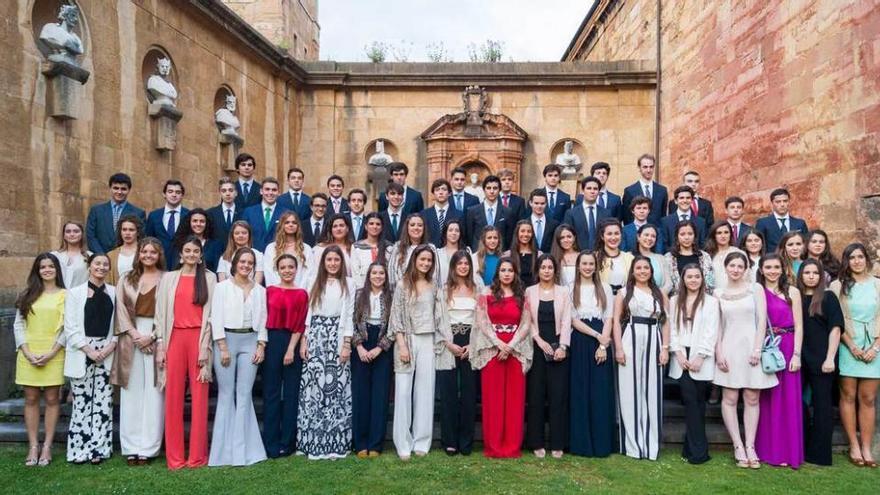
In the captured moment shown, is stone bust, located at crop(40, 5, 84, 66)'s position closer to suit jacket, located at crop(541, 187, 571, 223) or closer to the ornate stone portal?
suit jacket, located at crop(541, 187, 571, 223)

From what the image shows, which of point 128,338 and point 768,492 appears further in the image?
point 128,338

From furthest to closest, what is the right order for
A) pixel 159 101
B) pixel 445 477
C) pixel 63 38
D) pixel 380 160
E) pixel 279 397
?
pixel 380 160
pixel 159 101
pixel 63 38
pixel 279 397
pixel 445 477

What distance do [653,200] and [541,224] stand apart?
158 cm

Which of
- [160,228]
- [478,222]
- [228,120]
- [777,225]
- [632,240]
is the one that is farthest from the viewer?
[228,120]

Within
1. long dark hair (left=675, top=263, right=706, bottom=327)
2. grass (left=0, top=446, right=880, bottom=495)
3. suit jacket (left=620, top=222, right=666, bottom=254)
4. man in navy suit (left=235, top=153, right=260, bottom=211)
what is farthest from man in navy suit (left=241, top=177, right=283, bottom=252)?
long dark hair (left=675, top=263, right=706, bottom=327)

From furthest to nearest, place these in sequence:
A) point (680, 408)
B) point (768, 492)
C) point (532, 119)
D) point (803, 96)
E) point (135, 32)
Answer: point (532, 119) < point (135, 32) < point (803, 96) < point (680, 408) < point (768, 492)

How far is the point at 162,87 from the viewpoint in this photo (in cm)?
926

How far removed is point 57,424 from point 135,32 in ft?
18.4

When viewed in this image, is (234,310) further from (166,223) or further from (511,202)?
(511,202)

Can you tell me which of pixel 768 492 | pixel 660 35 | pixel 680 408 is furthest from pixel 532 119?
pixel 768 492

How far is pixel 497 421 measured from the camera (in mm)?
5457

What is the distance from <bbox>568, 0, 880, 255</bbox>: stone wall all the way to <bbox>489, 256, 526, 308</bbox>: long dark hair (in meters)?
4.14

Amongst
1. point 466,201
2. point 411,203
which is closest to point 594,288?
point 466,201

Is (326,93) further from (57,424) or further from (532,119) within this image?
(57,424)
